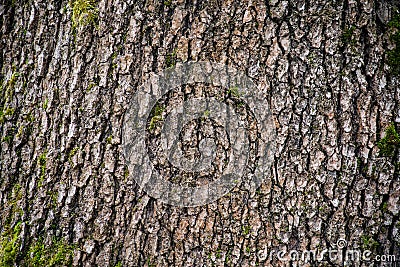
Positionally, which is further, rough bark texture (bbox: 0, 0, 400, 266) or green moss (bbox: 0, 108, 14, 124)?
green moss (bbox: 0, 108, 14, 124)

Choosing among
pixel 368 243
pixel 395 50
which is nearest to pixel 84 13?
pixel 395 50

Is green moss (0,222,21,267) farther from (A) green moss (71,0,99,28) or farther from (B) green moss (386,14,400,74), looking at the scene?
(B) green moss (386,14,400,74)

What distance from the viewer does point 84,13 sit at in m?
2.13

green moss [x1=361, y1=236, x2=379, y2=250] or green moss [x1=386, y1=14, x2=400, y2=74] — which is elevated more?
green moss [x1=386, y1=14, x2=400, y2=74]

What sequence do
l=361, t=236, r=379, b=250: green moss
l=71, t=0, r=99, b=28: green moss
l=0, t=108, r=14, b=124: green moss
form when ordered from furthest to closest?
l=0, t=108, r=14, b=124: green moss, l=71, t=0, r=99, b=28: green moss, l=361, t=236, r=379, b=250: green moss

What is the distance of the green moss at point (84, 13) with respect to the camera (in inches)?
83.4

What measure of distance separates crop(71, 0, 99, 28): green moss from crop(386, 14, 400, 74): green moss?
5.07 feet

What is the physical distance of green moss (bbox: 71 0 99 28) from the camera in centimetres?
212

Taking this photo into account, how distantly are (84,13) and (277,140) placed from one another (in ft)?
4.05

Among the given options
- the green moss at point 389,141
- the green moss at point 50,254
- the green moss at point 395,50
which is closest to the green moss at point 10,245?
the green moss at point 50,254

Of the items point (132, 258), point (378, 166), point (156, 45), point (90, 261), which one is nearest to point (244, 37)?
point (156, 45)

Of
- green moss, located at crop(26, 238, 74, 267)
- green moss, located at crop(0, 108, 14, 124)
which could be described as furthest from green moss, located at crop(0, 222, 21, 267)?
green moss, located at crop(0, 108, 14, 124)

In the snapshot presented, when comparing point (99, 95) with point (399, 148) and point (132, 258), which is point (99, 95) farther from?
point (399, 148)

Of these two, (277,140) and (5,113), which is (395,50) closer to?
(277,140)
